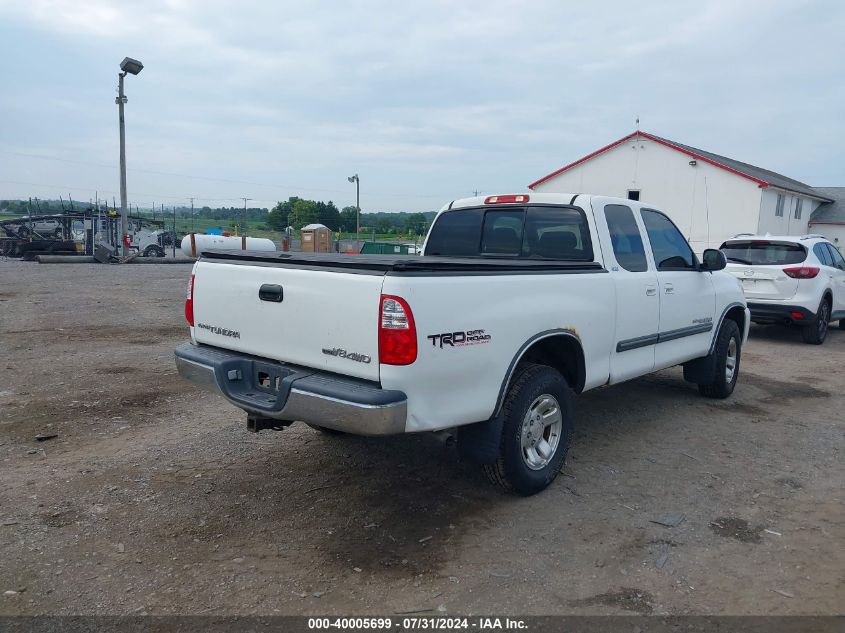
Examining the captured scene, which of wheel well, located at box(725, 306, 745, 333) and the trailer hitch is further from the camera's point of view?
wheel well, located at box(725, 306, 745, 333)

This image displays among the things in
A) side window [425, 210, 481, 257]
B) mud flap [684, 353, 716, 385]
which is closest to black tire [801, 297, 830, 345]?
mud flap [684, 353, 716, 385]

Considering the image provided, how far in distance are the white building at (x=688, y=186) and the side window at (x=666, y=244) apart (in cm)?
2160

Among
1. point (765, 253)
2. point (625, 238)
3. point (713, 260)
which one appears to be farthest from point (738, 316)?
point (765, 253)

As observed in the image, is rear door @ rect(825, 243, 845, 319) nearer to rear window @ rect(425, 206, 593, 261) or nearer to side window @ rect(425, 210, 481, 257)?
rear window @ rect(425, 206, 593, 261)

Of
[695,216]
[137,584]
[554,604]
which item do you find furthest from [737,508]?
[695,216]

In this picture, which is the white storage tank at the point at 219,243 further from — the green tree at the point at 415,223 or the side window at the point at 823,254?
the side window at the point at 823,254

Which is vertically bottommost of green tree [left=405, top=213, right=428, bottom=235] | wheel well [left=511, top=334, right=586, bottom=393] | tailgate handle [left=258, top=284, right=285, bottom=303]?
wheel well [left=511, top=334, right=586, bottom=393]

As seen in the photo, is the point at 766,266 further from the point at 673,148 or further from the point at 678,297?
the point at 673,148

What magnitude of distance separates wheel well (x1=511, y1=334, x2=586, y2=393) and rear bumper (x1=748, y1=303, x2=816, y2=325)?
286 inches

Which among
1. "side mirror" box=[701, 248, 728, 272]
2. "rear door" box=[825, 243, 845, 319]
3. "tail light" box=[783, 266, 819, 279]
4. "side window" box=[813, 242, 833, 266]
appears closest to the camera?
"side mirror" box=[701, 248, 728, 272]

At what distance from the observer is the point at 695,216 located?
28.9 metres

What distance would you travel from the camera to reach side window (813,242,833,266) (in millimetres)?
10680

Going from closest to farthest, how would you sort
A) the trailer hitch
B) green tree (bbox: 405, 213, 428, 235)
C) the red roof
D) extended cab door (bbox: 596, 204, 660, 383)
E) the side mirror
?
the trailer hitch < extended cab door (bbox: 596, 204, 660, 383) < the side mirror < the red roof < green tree (bbox: 405, 213, 428, 235)

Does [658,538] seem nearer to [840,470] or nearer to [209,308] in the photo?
[840,470]
